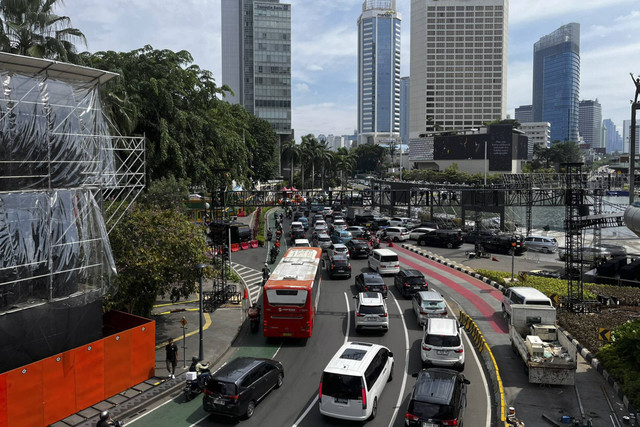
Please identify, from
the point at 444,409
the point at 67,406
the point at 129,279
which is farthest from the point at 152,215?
the point at 444,409

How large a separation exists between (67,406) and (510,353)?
1628cm

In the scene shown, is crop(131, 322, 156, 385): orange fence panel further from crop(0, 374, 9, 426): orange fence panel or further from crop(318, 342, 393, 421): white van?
crop(318, 342, 393, 421): white van

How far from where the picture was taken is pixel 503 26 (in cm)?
18050

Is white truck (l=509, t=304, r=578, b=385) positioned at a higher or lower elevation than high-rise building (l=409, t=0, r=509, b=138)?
lower

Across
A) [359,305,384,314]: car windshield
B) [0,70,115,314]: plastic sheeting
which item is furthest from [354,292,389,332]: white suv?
[0,70,115,314]: plastic sheeting

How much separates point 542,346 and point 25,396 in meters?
16.5

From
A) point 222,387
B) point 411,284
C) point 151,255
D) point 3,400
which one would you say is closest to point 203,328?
point 151,255

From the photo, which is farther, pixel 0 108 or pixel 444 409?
pixel 0 108

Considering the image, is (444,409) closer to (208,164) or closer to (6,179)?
(6,179)

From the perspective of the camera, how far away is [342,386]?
13.8 m

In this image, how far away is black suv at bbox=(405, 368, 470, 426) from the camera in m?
12.6

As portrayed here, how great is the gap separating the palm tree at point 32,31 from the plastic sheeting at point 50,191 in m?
10.5

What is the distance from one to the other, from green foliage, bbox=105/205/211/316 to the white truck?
43.1 feet

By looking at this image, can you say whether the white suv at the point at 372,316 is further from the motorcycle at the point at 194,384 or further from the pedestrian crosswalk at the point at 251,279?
the pedestrian crosswalk at the point at 251,279
